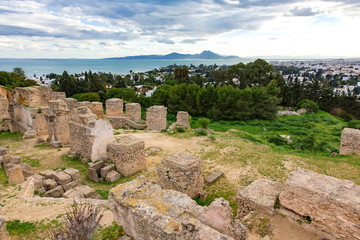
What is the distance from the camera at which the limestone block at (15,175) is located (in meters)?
7.79

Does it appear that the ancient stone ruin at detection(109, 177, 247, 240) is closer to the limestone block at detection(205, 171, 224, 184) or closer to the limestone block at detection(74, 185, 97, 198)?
the limestone block at detection(74, 185, 97, 198)

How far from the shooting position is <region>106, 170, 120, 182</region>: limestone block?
29.6 ft

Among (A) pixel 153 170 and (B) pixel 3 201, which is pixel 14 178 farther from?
(A) pixel 153 170

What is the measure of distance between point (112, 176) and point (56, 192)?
1989 mm

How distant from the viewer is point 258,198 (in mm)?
6379

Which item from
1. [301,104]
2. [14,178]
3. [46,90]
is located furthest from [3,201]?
[301,104]

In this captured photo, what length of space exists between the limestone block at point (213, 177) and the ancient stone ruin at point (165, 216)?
384 centimetres

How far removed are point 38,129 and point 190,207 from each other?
48.3 feet

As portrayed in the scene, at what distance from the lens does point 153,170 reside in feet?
32.5

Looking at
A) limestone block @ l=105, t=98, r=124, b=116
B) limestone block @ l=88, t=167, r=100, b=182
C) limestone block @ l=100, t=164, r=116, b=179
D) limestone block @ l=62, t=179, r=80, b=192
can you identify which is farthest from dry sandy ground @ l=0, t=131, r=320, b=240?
limestone block @ l=105, t=98, r=124, b=116

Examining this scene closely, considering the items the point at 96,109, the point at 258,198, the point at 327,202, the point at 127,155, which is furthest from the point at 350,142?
the point at 96,109

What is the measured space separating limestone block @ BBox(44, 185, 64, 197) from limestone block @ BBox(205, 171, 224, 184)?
17.3 feet

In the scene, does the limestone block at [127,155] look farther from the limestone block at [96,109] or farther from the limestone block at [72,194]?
the limestone block at [96,109]

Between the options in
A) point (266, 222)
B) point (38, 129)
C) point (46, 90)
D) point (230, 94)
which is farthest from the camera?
point (230, 94)
